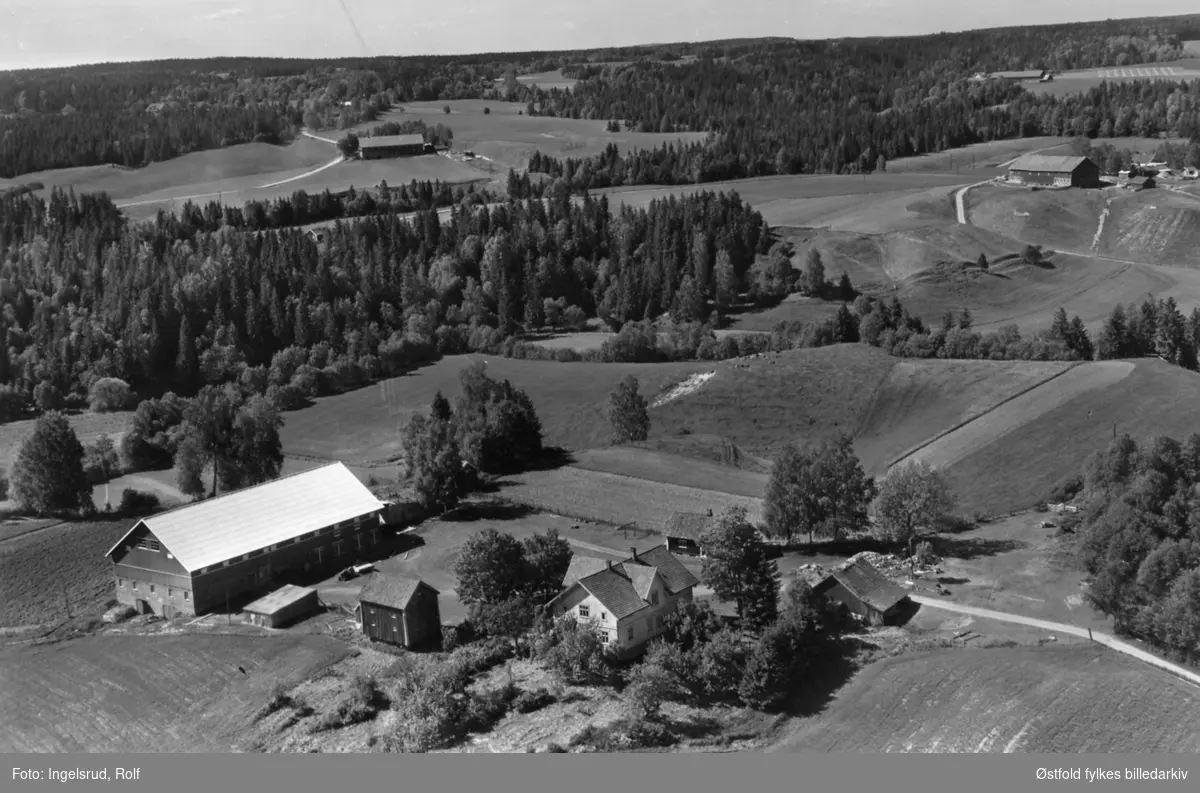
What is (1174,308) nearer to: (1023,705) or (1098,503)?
(1098,503)

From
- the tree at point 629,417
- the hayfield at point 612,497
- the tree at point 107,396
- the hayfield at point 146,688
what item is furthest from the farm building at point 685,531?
the tree at point 107,396

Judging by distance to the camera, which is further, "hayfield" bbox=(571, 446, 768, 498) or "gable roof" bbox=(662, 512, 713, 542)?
"hayfield" bbox=(571, 446, 768, 498)

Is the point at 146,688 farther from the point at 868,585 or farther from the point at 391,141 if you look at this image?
the point at 391,141

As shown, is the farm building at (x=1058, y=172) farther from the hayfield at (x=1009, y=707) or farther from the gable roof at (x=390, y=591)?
the gable roof at (x=390, y=591)

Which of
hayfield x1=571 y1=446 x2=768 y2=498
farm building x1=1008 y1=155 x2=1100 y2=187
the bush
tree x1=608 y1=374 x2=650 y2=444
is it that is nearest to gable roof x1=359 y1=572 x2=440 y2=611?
hayfield x1=571 y1=446 x2=768 y2=498

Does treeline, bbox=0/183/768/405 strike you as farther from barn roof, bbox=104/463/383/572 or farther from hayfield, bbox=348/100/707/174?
hayfield, bbox=348/100/707/174

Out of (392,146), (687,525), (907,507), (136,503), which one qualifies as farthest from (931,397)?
(392,146)
